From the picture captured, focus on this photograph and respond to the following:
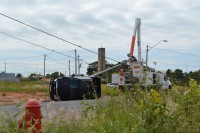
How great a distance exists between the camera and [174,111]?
6.21 meters

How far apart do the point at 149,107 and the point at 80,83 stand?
1650cm

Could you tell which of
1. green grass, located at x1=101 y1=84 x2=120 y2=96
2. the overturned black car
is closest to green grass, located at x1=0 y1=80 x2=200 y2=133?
green grass, located at x1=101 y1=84 x2=120 y2=96

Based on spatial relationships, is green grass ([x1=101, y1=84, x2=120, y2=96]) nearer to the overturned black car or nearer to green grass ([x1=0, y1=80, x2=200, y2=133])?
the overturned black car

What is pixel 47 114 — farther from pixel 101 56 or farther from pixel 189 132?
pixel 101 56

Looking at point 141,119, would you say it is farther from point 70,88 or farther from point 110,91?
point 110,91

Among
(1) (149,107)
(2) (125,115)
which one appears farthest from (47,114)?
(1) (149,107)

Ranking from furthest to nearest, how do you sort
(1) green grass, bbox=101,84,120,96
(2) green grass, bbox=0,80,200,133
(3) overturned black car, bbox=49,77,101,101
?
(3) overturned black car, bbox=49,77,101,101 → (1) green grass, bbox=101,84,120,96 → (2) green grass, bbox=0,80,200,133

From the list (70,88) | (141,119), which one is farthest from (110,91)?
(141,119)

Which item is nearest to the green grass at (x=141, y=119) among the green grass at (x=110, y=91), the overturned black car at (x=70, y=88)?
the green grass at (x=110, y=91)

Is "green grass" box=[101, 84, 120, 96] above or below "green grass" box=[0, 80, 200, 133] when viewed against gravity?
above

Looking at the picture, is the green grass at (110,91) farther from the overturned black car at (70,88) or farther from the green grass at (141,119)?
the green grass at (141,119)

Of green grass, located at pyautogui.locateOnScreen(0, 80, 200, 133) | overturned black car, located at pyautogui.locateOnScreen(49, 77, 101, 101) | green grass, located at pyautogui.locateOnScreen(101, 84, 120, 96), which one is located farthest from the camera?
overturned black car, located at pyautogui.locateOnScreen(49, 77, 101, 101)

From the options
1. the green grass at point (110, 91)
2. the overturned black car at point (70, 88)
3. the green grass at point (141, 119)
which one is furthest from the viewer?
the overturned black car at point (70, 88)

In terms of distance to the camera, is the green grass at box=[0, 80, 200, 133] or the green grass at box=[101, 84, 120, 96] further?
the green grass at box=[101, 84, 120, 96]
